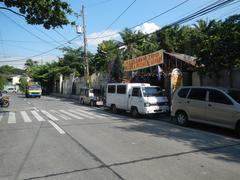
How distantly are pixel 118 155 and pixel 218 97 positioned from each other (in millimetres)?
5442

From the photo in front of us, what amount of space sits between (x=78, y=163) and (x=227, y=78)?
39.6 ft

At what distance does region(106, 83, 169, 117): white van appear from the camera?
15938 mm

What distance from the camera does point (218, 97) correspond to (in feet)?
36.4

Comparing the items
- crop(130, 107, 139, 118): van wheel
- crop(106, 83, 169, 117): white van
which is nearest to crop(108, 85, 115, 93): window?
crop(106, 83, 169, 117): white van

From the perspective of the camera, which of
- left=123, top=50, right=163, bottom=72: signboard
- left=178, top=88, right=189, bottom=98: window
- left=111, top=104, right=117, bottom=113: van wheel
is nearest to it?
left=178, top=88, right=189, bottom=98: window

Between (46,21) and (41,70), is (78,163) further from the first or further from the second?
(41,70)

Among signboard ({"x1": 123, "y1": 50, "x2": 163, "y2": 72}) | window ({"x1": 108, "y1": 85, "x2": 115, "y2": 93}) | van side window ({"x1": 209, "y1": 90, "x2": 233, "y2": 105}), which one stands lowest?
van side window ({"x1": 209, "y1": 90, "x2": 233, "y2": 105})

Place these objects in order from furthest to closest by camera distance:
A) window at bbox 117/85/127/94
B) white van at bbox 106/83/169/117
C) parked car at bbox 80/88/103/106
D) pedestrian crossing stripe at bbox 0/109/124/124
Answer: parked car at bbox 80/88/103/106, window at bbox 117/85/127/94, white van at bbox 106/83/169/117, pedestrian crossing stripe at bbox 0/109/124/124

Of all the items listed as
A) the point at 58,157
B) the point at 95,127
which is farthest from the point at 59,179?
the point at 95,127

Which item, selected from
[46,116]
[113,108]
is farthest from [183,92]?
[46,116]

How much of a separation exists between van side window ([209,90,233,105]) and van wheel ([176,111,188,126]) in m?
1.78

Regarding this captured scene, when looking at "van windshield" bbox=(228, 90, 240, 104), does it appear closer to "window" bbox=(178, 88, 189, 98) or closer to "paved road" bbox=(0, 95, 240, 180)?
"paved road" bbox=(0, 95, 240, 180)

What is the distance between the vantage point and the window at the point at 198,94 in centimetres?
1179

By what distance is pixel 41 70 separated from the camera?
60969 millimetres
